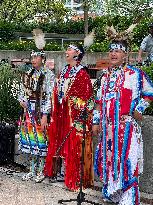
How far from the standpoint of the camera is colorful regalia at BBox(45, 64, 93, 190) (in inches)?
278

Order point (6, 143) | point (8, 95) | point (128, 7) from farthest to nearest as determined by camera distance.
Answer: point (128, 7), point (8, 95), point (6, 143)

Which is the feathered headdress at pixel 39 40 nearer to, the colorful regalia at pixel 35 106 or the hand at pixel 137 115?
the colorful regalia at pixel 35 106

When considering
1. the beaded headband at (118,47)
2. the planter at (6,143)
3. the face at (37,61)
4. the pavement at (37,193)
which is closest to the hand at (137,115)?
the beaded headband at (118,47)

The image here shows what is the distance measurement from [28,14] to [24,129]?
29.2 meters

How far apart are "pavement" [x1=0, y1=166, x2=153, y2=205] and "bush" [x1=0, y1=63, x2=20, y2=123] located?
1132 mm

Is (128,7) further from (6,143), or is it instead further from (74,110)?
(74,110)

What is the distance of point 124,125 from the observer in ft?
20.1

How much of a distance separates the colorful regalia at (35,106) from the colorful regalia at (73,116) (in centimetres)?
15

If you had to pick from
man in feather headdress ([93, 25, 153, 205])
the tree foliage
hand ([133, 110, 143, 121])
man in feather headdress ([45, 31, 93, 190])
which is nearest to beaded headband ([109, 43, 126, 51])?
man in feather headdress ([93, 25, 153, 205])

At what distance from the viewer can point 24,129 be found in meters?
7.62

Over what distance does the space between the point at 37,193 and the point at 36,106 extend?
1.16 meters

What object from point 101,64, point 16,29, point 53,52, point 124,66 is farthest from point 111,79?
point 16,29

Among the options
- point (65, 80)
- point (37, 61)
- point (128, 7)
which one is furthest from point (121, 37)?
point (128, 7)

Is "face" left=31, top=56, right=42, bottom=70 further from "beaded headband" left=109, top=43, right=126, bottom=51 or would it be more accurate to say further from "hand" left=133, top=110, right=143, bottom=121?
"hand" left=133, top=110, right=143, bottom=121
